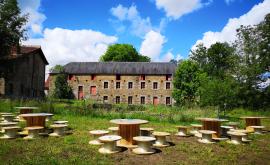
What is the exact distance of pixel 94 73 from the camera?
46938 millimetres

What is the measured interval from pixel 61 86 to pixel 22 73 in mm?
10788

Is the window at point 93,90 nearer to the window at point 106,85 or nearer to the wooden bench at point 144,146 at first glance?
the window at point 106,85

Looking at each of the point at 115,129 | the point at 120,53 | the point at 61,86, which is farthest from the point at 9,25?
the point at 120,53

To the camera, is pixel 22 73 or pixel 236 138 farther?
pixel 22 73

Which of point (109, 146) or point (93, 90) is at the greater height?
point (93, 90)

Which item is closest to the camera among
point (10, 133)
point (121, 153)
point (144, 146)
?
point (121, 153)

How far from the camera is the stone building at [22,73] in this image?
3072 cm

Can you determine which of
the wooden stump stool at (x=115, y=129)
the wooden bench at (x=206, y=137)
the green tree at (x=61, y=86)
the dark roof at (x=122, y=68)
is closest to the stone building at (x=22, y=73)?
the green tree at (x=61, y=86)

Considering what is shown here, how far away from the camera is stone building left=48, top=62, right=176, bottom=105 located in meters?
46.1

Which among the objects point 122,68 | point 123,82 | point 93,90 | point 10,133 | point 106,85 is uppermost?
point 122,68

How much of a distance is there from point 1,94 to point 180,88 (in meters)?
22.7

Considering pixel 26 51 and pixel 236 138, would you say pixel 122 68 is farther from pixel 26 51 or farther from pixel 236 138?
pixel 236 138

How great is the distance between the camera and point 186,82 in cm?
4138

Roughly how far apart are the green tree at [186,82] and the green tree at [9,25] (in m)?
21.1
